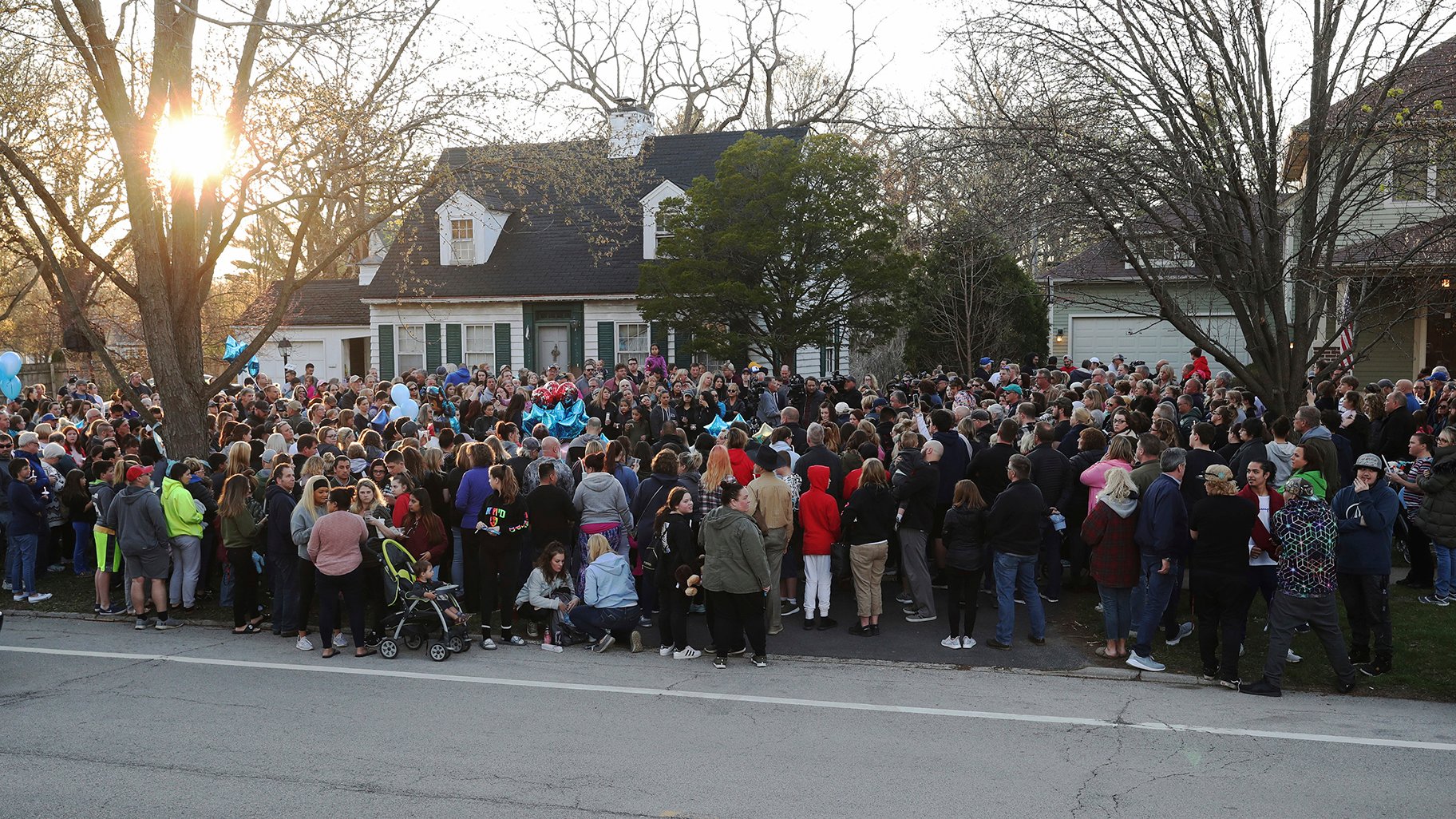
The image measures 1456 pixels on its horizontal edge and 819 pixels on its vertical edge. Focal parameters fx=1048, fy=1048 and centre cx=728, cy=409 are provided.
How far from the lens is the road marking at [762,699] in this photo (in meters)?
7.26

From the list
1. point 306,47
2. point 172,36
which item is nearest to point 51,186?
point 172,36

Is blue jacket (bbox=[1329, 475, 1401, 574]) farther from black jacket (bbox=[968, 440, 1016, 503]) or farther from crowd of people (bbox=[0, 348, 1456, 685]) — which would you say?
black jacket (bbox=[968, 440, 1016, 503])

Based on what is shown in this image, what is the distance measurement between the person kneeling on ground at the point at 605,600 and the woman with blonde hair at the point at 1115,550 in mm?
4206

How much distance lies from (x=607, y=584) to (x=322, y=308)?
29017 mm

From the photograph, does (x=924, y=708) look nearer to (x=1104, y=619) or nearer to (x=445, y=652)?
(x=1104, y=619)

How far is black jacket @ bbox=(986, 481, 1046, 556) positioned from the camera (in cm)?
943

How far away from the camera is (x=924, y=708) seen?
8.09 meters

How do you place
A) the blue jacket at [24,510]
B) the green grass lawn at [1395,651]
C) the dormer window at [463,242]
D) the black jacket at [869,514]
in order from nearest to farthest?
the green grass lawn at [1395,651], the black jacket at [869,514], the blue jacket at [24,510], the dormer window at [463,242]

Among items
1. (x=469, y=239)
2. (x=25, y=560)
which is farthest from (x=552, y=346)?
(x=25, y=560)

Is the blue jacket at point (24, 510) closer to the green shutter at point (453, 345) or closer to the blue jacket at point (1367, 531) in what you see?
the blue jacket at point (1367, 531)

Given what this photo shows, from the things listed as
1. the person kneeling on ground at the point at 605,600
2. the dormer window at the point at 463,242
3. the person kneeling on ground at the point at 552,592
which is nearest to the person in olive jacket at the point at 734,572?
the person kneeling on ground at the point at 605,600

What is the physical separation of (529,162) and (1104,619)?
944cm

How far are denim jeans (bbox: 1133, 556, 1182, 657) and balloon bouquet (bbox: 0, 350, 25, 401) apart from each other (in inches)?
890

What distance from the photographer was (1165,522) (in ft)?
29.1
